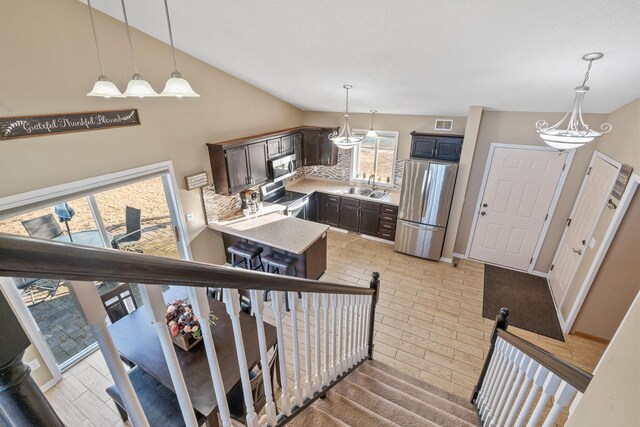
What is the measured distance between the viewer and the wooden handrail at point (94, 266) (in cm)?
36

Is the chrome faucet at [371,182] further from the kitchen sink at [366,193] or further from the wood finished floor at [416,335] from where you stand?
the wood finished floor at [416,335]

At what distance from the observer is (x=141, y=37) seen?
3.06 meters

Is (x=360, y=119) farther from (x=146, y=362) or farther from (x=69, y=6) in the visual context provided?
(x=146, y=362)

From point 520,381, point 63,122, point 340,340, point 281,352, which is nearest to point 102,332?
point 281,352

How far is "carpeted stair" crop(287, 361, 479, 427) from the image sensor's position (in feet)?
5.98

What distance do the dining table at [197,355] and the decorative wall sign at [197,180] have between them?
68.4 inches

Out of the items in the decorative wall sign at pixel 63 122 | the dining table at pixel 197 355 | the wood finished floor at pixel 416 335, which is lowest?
the wood finished floor at pixel 416 335

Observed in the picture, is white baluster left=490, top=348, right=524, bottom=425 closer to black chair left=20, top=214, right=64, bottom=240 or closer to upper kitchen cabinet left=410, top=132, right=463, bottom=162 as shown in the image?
upper kitchen cabinet left=410, top=132, right=463, bottom=162

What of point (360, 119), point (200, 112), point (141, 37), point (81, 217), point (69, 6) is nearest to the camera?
point (69, 6)

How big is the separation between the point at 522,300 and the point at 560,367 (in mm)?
3723

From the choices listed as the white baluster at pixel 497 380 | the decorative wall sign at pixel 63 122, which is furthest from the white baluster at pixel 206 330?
the decorative wall sign at pixel 63 122

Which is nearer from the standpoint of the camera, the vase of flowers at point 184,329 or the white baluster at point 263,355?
the white baluster at point 263,355

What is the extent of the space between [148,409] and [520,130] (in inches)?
216

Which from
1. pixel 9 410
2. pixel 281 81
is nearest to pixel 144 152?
pixel 281 81
